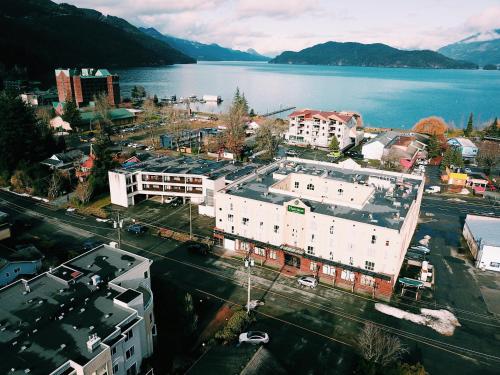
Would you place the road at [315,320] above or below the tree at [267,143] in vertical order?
below

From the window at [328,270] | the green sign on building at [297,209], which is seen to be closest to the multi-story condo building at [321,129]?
the green sign on building at [297,209]

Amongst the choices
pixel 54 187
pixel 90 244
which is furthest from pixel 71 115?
pixel 90 244

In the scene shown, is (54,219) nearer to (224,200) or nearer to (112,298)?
(224,200)

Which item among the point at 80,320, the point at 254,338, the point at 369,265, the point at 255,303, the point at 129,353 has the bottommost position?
the point at 255,303

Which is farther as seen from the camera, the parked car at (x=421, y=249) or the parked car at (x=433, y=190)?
the parked car at (x=433, y=190)

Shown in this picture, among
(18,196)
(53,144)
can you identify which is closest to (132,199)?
(18,196)

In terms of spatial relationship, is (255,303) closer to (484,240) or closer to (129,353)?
(129,353)

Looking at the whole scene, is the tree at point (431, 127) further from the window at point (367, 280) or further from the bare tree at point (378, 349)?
the bare tree at point (378, 349)
